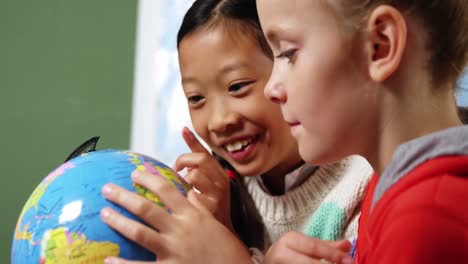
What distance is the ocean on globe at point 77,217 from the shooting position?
75 centimetres

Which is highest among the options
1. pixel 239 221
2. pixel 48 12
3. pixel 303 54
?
pixel 48 12

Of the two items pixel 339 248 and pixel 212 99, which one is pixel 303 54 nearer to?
pixel 339 248

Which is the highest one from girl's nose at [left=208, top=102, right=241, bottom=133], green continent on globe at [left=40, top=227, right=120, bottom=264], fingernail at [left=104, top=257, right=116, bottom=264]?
girl's nose at [left=208, top=102, right=241, bottom=133]

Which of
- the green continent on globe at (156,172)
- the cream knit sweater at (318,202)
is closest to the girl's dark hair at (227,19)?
the cream knit sweater at (318,202)

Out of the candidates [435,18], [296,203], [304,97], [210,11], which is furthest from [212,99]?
[435,18]

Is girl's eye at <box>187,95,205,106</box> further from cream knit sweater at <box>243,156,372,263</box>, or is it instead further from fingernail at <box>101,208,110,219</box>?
fingernail at <box>101,208,110,219</box>

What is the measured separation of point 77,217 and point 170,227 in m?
0.12

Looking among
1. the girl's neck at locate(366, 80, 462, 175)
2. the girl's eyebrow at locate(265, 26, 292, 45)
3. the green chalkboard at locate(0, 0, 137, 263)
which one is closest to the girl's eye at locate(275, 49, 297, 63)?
the girl's eyebrow at locate(265, 26, 292, 45)

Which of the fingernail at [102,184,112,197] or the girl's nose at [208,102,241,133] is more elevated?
the girl's nose at [208,102,241,133]

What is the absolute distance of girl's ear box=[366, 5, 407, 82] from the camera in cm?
71

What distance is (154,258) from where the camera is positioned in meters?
0.77

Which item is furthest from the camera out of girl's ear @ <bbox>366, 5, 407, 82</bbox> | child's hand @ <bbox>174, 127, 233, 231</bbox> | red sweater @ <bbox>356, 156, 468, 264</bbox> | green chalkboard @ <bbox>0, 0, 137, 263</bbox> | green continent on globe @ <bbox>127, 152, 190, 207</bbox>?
green chalkboard @ <bbox>0, 0, 137, 263</bbox>

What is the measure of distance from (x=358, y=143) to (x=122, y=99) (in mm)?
1361

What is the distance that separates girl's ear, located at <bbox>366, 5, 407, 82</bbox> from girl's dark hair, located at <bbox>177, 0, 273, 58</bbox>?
1.41ft
